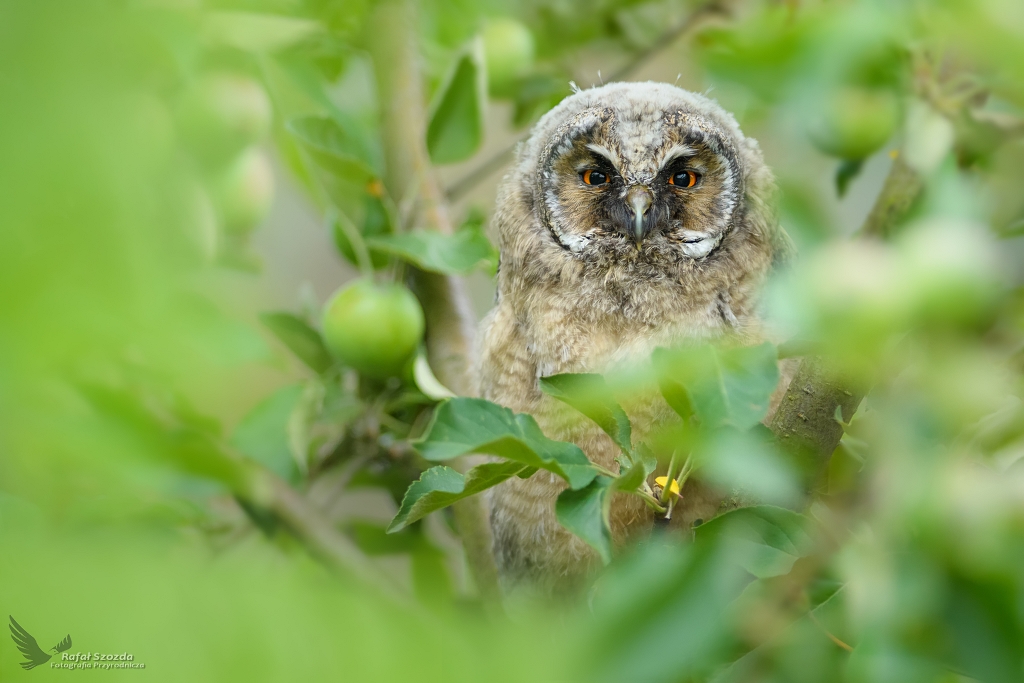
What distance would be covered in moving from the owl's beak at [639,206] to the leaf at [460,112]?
1.10 feet

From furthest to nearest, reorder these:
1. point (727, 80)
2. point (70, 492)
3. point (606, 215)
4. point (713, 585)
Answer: point (606, 215)
point (727, 80)
point (70, 492)
point (713, 585)

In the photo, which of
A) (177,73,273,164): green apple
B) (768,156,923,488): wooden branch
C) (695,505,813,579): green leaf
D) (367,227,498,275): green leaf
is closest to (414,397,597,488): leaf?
(695,505,813,579): green leaf

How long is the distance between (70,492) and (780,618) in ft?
2.37

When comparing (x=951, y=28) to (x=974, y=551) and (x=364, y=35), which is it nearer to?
(x=974, y=551)

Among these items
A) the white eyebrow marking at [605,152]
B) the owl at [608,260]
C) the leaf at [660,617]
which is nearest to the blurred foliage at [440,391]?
the leaf at [660,617]

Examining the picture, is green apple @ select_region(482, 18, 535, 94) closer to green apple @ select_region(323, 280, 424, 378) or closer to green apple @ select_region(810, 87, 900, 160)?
green apple @ select_region(323, 280, 424, 378)

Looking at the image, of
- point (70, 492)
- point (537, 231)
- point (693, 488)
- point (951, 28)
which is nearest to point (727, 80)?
point (951, 28)

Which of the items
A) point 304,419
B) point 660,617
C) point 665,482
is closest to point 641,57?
point 304,419

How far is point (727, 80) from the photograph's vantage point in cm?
134

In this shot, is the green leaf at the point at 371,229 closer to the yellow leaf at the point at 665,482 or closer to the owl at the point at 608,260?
the owl at the point at 608,260

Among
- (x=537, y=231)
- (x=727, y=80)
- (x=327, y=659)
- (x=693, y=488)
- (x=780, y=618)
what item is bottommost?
(x=693, y=488)

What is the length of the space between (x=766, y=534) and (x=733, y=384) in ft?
0.76

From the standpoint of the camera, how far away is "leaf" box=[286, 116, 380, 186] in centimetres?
175

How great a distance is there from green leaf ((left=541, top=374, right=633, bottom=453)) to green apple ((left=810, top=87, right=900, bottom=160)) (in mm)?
799
